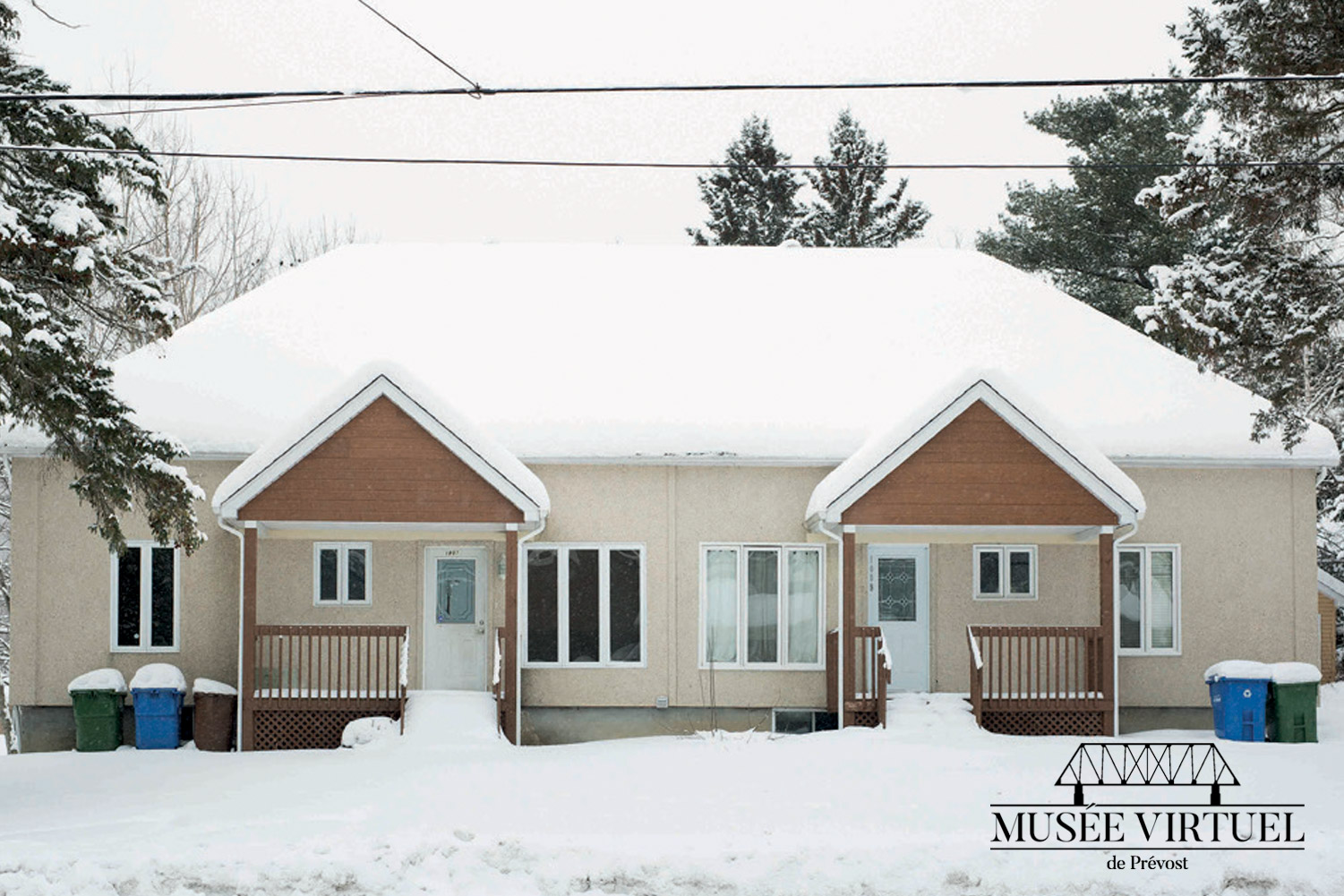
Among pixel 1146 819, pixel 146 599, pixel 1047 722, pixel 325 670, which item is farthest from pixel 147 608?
pixel 1146 819

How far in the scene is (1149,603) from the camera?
18.8 m

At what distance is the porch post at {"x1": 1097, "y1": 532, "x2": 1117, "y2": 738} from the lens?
57.2 feet

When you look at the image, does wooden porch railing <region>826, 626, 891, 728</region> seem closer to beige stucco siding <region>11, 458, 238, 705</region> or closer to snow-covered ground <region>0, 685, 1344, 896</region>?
snow-covered ground <region>0, 685, 1344, 896</region>

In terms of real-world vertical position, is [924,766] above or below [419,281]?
below

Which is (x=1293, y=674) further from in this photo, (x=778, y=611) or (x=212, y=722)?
(x=212, y=722)

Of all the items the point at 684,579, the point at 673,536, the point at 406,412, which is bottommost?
the point at 684,579

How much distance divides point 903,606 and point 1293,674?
15.2 feet

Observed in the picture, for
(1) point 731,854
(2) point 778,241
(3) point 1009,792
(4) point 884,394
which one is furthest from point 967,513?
(2) point 778,241

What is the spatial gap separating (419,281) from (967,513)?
961cm

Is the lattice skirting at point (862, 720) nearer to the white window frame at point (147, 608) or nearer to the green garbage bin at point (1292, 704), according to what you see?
the green garbage bin at point (1292, 704)

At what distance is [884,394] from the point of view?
64.6ft

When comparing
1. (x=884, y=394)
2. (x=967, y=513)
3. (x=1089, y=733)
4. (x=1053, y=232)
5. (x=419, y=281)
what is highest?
(x=1053, y=232)

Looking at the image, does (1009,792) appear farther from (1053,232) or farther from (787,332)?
(1053,232)

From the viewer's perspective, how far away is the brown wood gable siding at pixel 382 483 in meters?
16.7
